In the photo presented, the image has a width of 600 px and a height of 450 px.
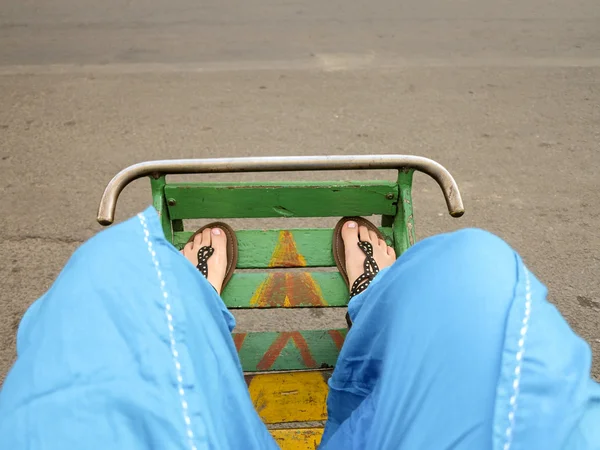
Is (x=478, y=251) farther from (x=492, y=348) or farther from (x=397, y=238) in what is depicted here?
(x=397, y=238)

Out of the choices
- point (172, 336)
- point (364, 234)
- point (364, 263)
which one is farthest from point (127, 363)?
point (364, 234)

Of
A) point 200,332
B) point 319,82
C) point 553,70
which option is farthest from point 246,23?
point 200,332

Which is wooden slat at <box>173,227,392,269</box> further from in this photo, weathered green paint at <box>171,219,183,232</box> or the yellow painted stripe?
the yellow painted stripe

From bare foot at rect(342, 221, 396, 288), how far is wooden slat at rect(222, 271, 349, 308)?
80mm

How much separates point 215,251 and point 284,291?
0.98 feet

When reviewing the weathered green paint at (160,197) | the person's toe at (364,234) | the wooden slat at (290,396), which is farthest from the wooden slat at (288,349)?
the weathered green paint at (160,197)

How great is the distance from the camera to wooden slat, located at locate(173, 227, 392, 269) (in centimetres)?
194

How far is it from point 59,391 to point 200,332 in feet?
0.90

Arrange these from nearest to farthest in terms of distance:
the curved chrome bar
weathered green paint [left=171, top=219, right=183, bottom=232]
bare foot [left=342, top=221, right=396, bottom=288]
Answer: the curved chrome bar, bare foot [left=342, top=221, right=396, bottom=288], weathered green paint [left=171, top=219, right=183, bottom=232]

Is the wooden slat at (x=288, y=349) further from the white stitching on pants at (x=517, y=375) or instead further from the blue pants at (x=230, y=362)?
the white stitching on pants at (x=517, y=375)

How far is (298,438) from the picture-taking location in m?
1.77

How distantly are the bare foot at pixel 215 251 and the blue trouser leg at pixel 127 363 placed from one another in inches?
28.7

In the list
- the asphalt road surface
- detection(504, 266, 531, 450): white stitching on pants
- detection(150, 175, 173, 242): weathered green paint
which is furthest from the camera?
the asphalt road surface

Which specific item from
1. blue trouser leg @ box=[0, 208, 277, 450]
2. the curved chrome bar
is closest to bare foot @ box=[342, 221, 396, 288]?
the curved chrome bar
